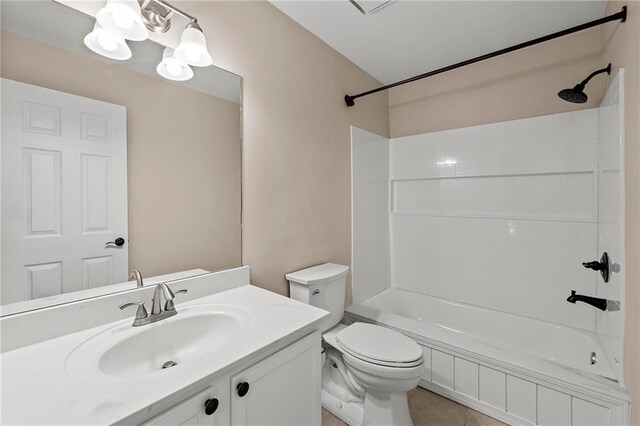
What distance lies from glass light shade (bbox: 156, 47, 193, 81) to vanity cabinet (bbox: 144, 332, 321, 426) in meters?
1.25

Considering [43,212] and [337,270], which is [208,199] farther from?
[337,270]

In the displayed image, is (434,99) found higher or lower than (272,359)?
higher

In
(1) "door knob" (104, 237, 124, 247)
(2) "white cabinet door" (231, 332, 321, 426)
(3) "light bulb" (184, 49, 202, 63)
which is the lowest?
(2) "white cabinet door" (231, 332, 321, 426)

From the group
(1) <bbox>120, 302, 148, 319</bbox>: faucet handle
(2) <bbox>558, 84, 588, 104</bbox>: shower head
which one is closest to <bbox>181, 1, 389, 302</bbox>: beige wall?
(1) <bbox>120, 302, 148, 319</bbox>: faucet handle

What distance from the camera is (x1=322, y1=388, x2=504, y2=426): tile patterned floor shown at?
62.4 inches

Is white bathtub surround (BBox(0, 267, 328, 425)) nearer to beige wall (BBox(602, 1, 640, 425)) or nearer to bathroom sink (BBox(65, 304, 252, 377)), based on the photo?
bathroom sink (BBox(65, 304, 252, 377))

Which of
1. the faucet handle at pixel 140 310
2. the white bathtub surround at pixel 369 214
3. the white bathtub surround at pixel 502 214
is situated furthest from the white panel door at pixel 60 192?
the white bathtub surround at pixel 502 214

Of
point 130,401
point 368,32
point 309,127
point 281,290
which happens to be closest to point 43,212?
point 130,401

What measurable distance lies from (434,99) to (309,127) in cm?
140

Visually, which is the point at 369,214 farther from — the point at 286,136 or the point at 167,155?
the point at 167,155

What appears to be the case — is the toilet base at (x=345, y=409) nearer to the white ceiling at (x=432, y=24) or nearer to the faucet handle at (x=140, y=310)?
the faucet handle at (x=140, y=310)

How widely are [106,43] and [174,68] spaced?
0.85 ft

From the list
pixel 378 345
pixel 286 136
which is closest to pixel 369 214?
pixel 286 136

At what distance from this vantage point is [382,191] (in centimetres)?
271
